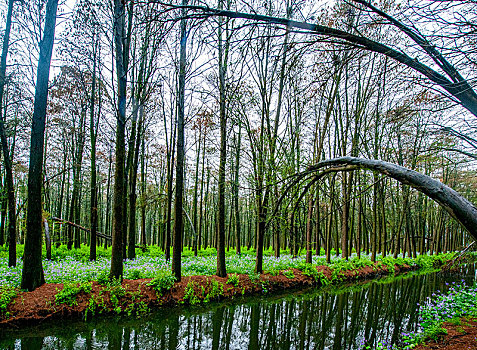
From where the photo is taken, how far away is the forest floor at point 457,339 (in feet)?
14.9

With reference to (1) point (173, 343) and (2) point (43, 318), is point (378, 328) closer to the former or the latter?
(1) point (173, 343)

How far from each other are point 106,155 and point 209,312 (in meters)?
17.9

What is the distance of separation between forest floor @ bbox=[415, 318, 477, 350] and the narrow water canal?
110cm

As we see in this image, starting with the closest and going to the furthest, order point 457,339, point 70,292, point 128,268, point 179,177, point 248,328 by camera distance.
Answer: point 457,339 < point 248,328 < point 70,292 < point 179,177 < point 128,268

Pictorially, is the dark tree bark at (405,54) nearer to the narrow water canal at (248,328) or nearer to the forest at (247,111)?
the forest at (247,111)

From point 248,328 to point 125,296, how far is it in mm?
3700

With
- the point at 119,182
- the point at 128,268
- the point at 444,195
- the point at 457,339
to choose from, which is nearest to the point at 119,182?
the point at 119,182

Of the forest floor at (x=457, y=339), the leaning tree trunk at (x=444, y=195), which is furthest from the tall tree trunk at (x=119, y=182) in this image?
the forest floor at (x=457, y=339)

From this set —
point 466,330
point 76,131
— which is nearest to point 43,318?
point 466,330

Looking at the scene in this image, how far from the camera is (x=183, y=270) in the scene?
1088cm

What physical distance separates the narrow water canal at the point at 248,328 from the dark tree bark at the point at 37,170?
5.86 ft

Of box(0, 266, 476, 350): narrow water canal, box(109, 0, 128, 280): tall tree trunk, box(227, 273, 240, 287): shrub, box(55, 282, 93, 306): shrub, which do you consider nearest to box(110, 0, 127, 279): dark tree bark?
box(109, 0, 128, 280): tall tree trunk

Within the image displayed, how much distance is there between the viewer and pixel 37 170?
7.41 metres

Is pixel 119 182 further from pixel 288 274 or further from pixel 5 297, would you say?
pixel 288 274
